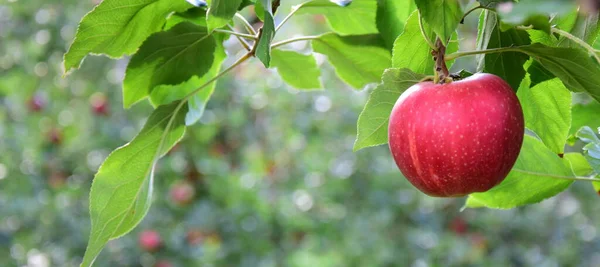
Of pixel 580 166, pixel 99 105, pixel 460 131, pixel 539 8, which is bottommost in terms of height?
pixel 99 105

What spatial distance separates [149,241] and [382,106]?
6.99 ft

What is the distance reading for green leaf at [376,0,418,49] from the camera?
25.2 inches

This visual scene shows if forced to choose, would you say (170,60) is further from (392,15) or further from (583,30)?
(583,30)

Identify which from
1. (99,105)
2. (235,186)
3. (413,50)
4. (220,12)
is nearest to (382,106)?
(413,50)

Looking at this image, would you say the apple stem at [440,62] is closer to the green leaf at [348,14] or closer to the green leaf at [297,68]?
the green leaf at [348,14]

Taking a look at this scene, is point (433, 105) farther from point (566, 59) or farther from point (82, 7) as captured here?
point (82, 7)

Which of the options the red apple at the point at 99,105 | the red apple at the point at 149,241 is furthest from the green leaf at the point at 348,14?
the red apple at the point at 99,105

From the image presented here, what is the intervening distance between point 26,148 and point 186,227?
659 mm

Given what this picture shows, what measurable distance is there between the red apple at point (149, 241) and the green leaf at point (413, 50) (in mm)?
2131

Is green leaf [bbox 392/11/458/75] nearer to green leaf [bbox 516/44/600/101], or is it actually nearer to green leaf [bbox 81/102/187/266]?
green leaf [bbox 516/44/600/101]

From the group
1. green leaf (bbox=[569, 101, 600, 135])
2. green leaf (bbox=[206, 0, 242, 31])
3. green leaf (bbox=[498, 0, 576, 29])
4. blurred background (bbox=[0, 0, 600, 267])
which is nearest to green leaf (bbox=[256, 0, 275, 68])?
green leaf (bbox=[206, 0, 242, 31])

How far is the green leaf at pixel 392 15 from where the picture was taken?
2.10 feet

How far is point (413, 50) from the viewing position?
579mm

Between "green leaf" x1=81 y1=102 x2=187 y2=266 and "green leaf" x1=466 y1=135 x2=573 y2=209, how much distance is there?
1.03ft
